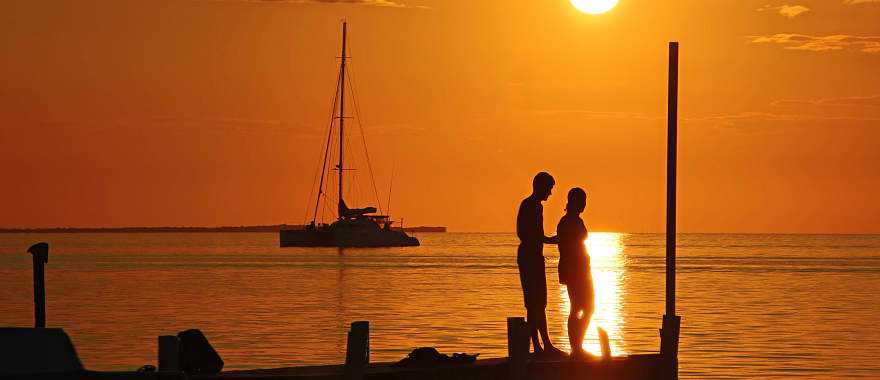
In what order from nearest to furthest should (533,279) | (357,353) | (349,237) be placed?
(357,353)
(533,279)
(349,237)

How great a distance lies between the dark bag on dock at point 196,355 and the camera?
655 inches

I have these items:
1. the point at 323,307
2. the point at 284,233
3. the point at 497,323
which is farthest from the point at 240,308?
the point at 284,233

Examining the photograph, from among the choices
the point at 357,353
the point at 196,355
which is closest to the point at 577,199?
the point at 357,353

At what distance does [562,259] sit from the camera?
17.4 metres

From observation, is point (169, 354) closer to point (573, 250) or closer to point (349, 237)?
point (573, 250)

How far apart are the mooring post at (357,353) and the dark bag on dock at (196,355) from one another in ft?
4.86

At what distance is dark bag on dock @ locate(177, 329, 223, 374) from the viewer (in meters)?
16.6

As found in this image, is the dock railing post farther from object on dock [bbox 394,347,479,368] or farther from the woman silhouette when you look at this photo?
the woman silhouette

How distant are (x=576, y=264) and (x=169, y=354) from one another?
489 centimetres

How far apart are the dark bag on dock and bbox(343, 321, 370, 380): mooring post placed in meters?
1.48

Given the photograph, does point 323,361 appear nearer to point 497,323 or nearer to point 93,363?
point 93,363

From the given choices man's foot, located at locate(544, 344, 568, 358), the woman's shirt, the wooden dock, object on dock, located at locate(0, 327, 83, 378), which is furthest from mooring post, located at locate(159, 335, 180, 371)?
the woman's shirt

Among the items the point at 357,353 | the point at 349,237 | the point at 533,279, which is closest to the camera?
the point at 357,353

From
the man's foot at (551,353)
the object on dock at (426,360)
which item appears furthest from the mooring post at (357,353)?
the man's foot at (551,353)
